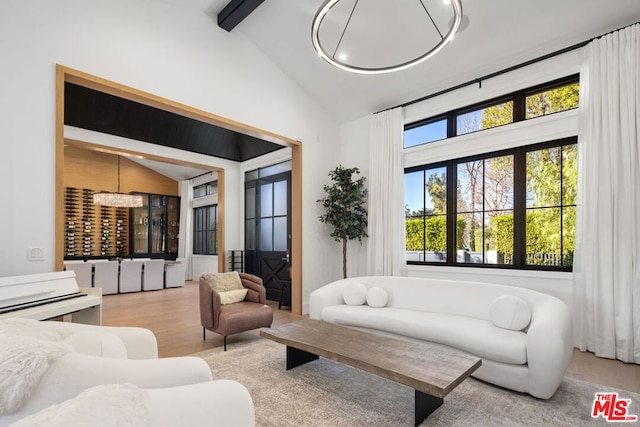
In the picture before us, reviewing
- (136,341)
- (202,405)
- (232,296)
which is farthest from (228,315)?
(202,405)

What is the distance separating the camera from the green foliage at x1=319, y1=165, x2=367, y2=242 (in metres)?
5.29

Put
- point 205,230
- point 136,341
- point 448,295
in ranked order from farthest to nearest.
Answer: point 205,230, point 448,295, point 136,341

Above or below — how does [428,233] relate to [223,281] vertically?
above

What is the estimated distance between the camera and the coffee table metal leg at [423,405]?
208cm

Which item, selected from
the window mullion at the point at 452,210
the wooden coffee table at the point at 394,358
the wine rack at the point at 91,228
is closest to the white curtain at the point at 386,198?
the window mullion at the point at 452,210

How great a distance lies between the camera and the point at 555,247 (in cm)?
388

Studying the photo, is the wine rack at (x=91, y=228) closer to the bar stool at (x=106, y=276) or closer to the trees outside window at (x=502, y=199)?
the bar stool at (x=106, y=276)

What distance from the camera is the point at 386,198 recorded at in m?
5.16

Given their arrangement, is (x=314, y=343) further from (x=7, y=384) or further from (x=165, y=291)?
(x=165, y=291)

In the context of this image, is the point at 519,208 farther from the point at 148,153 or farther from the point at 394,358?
the point at 148,153

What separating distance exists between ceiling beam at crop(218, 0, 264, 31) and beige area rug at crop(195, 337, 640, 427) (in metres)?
4.01

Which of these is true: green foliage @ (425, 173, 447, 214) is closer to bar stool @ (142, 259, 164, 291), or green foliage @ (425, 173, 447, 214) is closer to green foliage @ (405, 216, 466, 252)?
green foliage @ (405, 216, 466, 252)

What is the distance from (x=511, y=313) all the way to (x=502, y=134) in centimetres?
248

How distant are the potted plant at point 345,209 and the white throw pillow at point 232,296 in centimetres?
185
